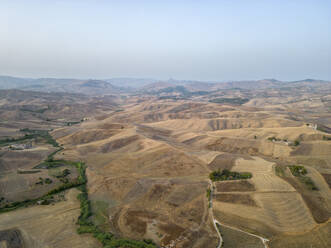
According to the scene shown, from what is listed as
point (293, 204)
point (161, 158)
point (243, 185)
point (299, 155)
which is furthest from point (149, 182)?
point (299, 155)

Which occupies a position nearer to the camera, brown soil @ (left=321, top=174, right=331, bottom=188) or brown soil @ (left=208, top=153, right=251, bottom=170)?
brown soil @ (left=321, top=174, right=331, bottom=188)

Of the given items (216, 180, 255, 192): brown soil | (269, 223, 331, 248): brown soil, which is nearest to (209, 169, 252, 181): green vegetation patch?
(216, 180, 255, 192): brown soil

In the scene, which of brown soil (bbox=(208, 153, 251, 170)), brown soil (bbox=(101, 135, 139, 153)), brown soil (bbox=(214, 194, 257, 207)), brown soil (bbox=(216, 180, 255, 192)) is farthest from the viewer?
brown soil (bbox=(101, 135, 139, 153))

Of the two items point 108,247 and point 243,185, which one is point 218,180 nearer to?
point 243,185

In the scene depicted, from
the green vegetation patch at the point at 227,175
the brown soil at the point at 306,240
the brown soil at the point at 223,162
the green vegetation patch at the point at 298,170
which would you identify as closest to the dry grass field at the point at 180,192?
the brown soil at the point at 306,240

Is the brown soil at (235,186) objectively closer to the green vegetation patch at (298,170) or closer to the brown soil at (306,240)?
the green vegetation patch at (298,170)

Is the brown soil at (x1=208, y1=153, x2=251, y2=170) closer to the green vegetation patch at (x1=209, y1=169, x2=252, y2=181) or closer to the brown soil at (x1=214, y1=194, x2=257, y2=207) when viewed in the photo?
the green vegetation patch at (x1=209, y1=169, x2=252, y2=181)

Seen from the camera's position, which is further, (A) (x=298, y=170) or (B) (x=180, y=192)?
(A) (x=298, y=170)

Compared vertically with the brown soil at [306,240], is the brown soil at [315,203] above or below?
above

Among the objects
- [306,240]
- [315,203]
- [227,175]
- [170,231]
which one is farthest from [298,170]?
[170,231]

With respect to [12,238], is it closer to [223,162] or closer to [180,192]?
[180,192]
